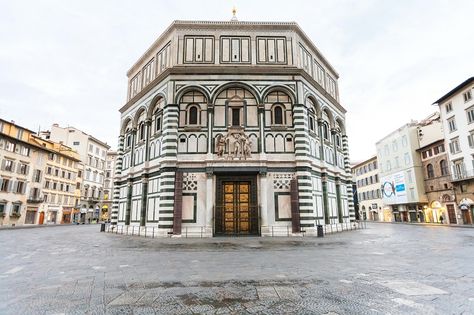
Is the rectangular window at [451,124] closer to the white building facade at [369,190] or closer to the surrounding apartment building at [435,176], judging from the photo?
the surrounding apartment building at [435,176]

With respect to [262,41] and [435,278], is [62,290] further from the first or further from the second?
[262,41]

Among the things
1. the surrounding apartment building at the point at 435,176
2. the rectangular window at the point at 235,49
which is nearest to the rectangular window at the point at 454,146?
the surrounding apartment building at the point at 435,176

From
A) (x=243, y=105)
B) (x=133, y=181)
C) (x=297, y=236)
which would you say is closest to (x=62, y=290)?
(x=297, y=236)

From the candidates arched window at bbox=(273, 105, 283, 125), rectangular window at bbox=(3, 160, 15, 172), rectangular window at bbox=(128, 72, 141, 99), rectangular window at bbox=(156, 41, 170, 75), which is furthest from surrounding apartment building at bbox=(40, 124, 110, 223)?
arched window at bbox=(273, 105, 283, 125)

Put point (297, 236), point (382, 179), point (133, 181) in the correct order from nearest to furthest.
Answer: point (297, 236), point (133, 181), point (382, 179)

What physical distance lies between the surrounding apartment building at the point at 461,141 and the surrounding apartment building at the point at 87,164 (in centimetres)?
6061

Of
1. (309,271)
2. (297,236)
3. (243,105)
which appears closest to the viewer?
(309,271)

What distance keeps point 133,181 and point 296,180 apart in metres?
13.5

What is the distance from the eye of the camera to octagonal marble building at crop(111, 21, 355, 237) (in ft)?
59.6

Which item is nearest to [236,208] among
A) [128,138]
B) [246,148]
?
[246,148]

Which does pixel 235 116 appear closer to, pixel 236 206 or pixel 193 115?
pixel 193 115

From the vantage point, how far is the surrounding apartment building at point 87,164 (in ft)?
176

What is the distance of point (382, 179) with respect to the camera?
162 feet

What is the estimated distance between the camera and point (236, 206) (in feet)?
60.6
